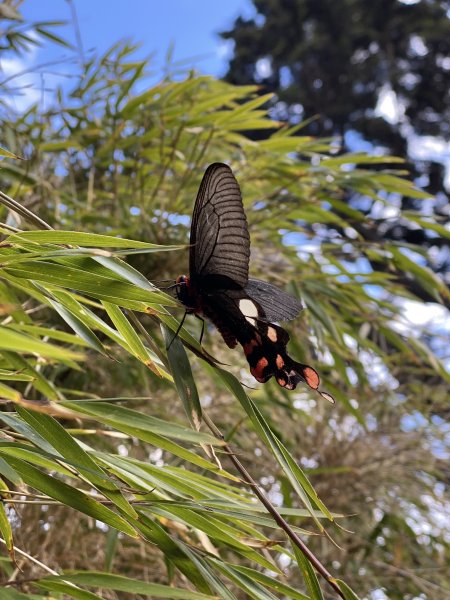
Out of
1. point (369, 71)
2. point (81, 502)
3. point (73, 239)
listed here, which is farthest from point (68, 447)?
point (369, 71)

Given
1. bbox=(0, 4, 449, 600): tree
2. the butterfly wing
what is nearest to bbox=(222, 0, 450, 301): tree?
bbox=(0, 4, 449, 600): tree

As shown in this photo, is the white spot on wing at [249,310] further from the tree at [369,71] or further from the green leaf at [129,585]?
the tree at [369,71]

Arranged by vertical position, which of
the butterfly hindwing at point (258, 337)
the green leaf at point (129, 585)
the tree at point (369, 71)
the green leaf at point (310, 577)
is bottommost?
the green leaf at point (129, 585)

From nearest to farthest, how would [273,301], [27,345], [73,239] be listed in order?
[27,345]
[73,239]
[273,301]

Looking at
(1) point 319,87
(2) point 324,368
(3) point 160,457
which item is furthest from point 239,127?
(1) point 319,87

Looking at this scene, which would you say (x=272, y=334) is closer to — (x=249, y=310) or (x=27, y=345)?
(x=249, y=310)

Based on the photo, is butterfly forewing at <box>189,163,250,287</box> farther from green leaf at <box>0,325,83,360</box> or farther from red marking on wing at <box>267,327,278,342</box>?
green leaf at <box>0,325,83,360</box>

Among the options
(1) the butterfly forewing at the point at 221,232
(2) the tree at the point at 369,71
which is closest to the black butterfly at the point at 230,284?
(1) the butterfly forewing at the point at 221,232

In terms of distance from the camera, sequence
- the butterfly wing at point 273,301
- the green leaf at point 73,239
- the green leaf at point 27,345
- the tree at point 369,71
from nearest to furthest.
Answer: the green leaf at point 27,345, the green leaf at point 73,239, the butterfly wing at point 273,301, the tree at point 369,71
